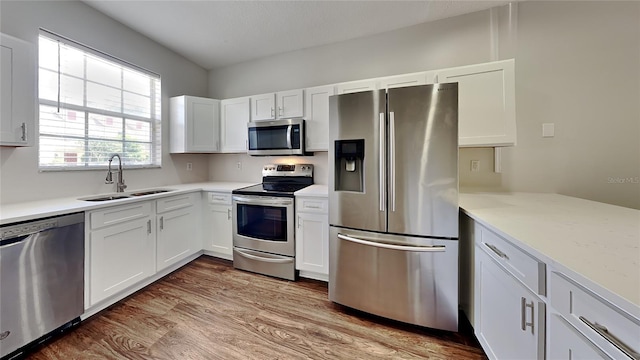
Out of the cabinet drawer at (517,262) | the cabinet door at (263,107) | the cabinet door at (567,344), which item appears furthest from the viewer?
the cabinet door at (263,107)

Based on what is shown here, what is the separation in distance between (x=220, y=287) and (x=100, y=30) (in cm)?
287

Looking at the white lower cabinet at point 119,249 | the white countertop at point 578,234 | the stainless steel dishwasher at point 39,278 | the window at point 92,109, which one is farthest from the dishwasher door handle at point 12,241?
the white countertop at point 578,234

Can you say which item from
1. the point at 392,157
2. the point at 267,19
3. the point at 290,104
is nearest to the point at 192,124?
the point at 290,104

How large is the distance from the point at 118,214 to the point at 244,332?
1.45 metres

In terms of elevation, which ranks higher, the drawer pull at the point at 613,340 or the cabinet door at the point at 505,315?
the drawer pull at the point at 613,340

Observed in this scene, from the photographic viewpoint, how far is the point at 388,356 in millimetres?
1437

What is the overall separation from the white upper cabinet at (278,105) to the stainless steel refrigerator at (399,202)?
103cm

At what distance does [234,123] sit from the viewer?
3154 mm

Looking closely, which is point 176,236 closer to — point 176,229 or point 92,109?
point 176,229

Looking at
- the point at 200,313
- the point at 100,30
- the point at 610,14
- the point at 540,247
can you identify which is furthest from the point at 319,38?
the point at 200,313

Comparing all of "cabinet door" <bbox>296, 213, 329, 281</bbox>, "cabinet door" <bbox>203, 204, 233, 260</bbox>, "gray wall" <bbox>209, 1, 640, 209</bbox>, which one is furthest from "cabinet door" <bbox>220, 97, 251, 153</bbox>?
"gray wall" <bbox>209, 1, 640, 209</bbox>

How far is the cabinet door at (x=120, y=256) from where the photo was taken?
5.79ft

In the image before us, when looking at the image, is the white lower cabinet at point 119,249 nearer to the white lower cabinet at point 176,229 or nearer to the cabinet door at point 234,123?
the white lower cabinet at point 176,229

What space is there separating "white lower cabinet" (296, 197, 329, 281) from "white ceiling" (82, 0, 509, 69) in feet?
6.30
